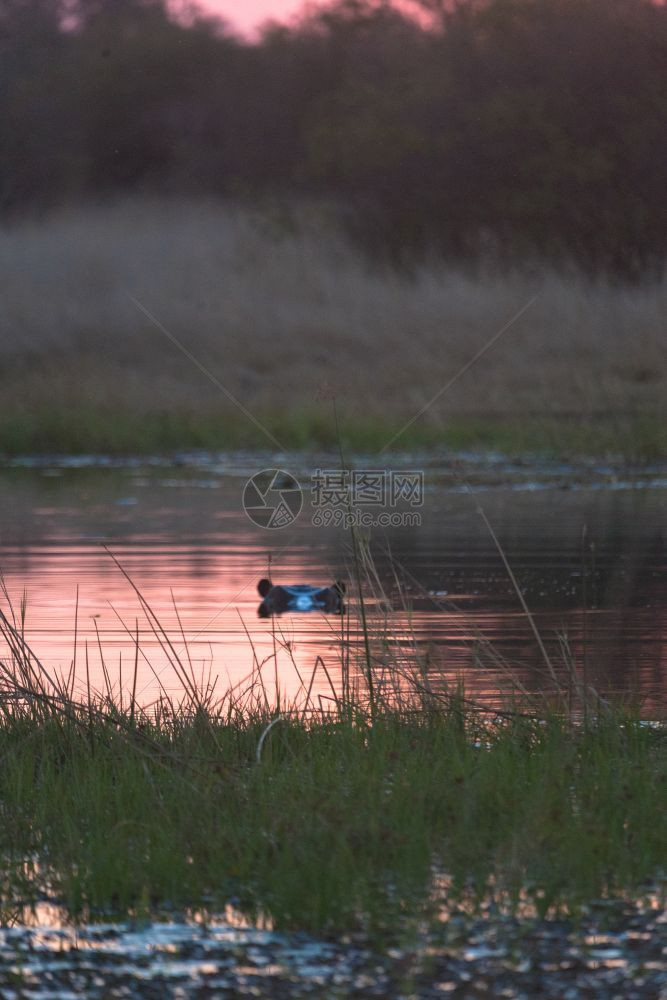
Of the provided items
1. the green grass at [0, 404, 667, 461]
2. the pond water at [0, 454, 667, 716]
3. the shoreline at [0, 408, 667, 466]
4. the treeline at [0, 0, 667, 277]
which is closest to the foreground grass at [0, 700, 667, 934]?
the pond water at [0, 454, 667, 716]

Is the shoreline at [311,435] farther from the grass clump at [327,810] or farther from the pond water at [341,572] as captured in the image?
the grass clump at [327,810]

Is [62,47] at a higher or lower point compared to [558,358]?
higher

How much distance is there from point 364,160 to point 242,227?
14.6 ft

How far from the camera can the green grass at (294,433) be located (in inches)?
1089

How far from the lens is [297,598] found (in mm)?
11562

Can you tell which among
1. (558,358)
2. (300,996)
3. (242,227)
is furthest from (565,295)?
(300,996)

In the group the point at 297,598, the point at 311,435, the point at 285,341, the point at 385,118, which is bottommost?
the point at 297,598

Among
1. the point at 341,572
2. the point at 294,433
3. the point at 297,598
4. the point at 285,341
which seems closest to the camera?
the point at 297,598

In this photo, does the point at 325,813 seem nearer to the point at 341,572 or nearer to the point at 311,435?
the point at 341,572

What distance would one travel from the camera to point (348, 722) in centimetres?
684

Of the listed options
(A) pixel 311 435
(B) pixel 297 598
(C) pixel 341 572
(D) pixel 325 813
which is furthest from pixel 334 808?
(A) pixel 311 435

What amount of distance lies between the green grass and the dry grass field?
0.16 ft

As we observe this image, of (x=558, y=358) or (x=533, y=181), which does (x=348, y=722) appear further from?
(x=533, y=181)

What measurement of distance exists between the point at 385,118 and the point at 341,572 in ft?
96.6
